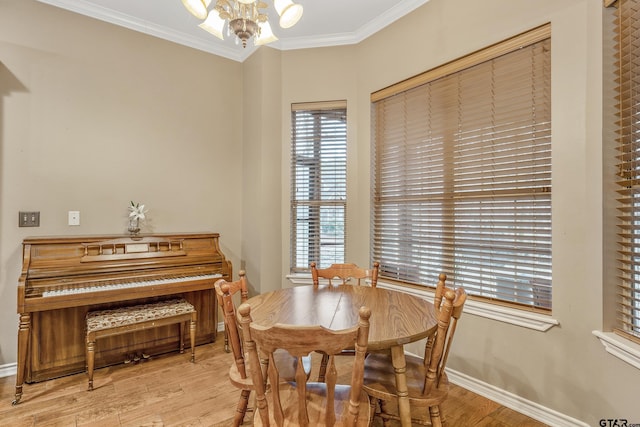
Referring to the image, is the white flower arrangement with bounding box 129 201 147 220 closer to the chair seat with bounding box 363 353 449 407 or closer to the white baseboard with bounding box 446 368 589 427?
the chair seat with bounding box 363 353 449 407

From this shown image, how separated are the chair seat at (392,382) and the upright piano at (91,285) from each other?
1.70 meters

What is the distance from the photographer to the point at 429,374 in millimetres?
1440

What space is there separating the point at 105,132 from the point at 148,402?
2.23 meters

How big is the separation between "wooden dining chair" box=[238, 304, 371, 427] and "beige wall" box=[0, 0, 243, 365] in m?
2.39

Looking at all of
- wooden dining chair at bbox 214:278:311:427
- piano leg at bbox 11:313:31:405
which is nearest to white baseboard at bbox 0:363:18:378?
piano leg at bbox 11:313:31:405

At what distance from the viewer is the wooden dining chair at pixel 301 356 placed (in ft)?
3.46

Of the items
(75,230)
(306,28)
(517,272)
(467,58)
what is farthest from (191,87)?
(517,272)

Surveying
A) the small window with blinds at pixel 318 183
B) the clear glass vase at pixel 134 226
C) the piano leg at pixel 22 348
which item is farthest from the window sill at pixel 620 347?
the piano leg at pixel 22 348

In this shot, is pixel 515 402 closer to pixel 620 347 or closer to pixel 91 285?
pixel 620 347

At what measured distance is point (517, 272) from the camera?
210cm

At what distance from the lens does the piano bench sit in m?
2.30

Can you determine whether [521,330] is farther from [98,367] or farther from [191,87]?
[191,87]

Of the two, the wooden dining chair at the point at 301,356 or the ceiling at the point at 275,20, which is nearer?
the wooden dining chair at the point at 301,356

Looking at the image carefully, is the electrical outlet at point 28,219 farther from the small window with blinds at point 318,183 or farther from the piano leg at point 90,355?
the small window with blinds at point 318,183
